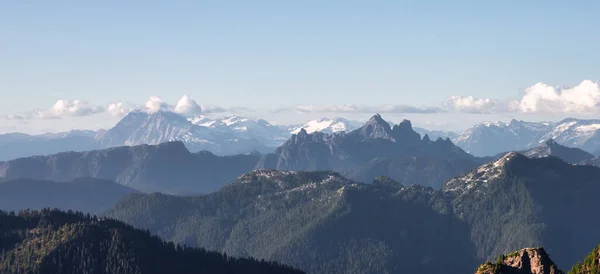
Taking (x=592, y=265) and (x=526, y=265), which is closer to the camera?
(x=592, y=265)

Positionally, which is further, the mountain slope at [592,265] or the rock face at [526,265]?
the rock face at [526,265]

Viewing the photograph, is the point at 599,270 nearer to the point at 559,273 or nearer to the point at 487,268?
the point at 559,273

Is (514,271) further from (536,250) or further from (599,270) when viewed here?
(599,270)

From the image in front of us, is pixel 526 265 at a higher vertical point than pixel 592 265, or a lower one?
lower

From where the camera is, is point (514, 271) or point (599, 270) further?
point (514, 271)

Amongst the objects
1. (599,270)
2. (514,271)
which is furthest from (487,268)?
(599,270)

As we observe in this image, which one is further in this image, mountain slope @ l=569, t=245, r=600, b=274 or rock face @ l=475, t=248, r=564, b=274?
rock face @ l=475, t=248, r=564, b=274
